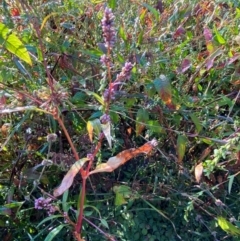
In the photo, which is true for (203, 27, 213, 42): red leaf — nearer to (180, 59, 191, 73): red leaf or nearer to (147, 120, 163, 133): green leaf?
(180, 59, 191, 73): red leaf

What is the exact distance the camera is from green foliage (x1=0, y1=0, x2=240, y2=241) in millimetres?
1226

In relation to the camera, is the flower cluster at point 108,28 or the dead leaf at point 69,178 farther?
the dead leaf at point 69,178

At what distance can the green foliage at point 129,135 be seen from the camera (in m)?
1.23

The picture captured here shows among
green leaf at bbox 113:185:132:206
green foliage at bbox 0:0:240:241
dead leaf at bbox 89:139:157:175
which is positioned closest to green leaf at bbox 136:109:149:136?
green foliage at bbox 0:0:240:241

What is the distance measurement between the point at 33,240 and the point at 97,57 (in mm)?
425

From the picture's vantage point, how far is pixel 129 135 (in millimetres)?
1355

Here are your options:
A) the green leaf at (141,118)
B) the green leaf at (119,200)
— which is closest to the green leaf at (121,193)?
the green leaf at (119,200)

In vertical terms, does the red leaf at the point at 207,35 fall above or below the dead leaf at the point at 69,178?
above

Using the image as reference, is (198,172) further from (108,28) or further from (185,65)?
(108,28)

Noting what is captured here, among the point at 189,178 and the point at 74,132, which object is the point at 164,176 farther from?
the point at 74,132

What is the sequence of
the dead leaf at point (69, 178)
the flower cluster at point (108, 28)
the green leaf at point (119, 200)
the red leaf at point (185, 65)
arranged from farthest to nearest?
1. the red leaf at point (185, 65)
2. the green leaf at point (119, 200)
3. the dead leaf at point (69, 178)
4. the flower cluster at point (108, 28)

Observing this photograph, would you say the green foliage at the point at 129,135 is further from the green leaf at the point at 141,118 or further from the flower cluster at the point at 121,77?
the flower cluster at the point at 121,77

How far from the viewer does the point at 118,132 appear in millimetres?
1335

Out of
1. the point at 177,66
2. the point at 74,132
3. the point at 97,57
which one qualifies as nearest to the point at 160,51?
the point at 177,66
